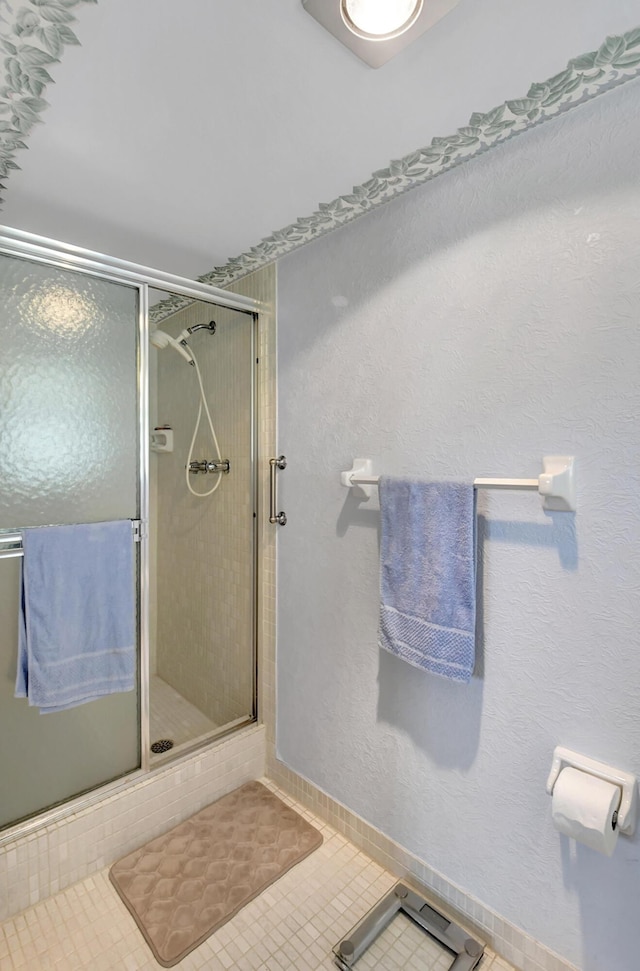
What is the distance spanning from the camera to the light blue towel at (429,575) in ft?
4.04

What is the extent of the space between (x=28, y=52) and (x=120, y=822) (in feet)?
6.87

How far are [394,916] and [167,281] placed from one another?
2.14 m

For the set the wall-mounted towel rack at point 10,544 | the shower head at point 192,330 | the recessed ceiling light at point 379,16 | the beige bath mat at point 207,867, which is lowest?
the beige bath mat at point 207,867

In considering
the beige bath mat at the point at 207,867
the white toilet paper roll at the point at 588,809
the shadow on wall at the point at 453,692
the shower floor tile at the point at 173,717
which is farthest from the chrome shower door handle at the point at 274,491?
the white toilet paper roll at the point at 588,809

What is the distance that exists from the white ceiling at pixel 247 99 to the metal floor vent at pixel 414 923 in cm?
210

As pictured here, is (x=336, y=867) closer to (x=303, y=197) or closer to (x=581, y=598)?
(x=581, y=598)

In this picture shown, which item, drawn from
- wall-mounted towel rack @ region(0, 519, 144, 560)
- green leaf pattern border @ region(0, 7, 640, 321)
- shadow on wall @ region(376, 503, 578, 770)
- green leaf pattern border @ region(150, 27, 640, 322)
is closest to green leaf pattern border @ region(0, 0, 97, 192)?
green leaf pattern border @ region(0, 7, 640, 321)

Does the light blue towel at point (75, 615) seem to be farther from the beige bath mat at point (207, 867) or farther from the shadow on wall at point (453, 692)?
the shadow on wall at point (453, 692)

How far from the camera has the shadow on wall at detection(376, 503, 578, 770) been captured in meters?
1.14

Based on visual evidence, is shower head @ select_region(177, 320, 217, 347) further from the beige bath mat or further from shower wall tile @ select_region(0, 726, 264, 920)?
the beige bath mat

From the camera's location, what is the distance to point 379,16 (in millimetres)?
854

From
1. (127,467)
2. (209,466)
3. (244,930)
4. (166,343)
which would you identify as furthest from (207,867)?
(166,343)

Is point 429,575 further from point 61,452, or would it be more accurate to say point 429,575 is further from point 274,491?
point 61,452

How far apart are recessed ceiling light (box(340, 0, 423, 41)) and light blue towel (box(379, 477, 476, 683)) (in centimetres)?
94
